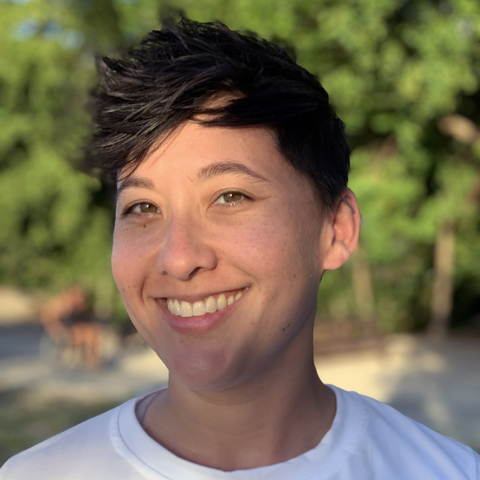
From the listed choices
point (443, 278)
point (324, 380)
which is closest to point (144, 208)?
point (324, 380)

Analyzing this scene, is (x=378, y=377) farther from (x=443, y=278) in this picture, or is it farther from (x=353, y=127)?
(x=443, y=278)

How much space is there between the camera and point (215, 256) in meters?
1.28

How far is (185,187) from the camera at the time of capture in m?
1.31

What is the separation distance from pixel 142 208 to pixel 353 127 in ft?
22.3

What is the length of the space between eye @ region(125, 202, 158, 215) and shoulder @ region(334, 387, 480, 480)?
28.2 inches

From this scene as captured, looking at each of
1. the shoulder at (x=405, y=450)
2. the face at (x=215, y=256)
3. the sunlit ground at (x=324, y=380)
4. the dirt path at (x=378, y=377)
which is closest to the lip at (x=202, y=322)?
the face at (x=215, y=256)

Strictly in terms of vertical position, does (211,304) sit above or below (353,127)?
below

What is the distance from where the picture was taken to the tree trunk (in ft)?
38.6

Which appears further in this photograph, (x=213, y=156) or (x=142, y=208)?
(x=142, y=208)

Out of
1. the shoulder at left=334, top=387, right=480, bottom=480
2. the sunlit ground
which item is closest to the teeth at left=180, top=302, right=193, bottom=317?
the shoulder at left=334, top=387, right=480, bottom=480

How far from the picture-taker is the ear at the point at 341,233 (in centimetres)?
154

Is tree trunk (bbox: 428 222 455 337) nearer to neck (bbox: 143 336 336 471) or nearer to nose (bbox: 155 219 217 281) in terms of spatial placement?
neck (bbox: 143 336 336 471)

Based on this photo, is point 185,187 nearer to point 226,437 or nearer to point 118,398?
point 226,437

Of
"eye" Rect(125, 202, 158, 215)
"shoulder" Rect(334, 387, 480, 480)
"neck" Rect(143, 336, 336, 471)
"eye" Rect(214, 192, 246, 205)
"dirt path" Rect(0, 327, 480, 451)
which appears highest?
"eye" Rect(214, 192, 246, 205)
